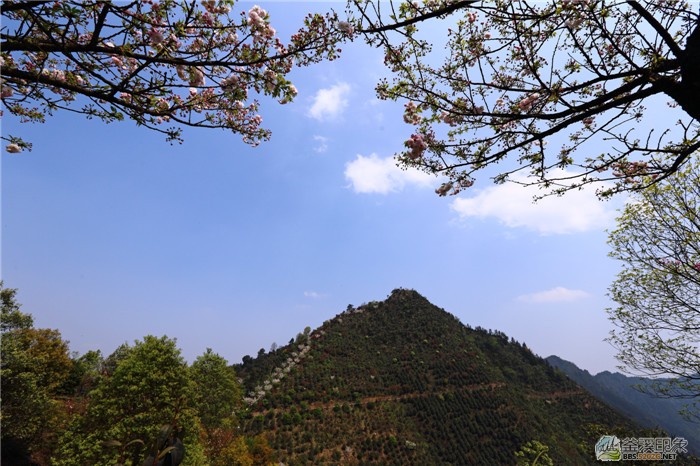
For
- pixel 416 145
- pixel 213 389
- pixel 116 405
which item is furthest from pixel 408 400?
pixel 416 145

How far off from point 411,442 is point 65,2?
4725 cm

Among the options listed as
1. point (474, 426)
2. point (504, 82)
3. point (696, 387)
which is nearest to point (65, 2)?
point (504, 82)

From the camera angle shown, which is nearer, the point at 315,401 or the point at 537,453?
the point at 537,453

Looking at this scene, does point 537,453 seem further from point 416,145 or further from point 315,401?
point 315,401

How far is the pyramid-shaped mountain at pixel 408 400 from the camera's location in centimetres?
3631

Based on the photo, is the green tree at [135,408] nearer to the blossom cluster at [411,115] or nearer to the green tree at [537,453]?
the green tree at [537,453]

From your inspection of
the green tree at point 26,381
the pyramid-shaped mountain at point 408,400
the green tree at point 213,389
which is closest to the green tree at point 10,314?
the green tree at point 26,381

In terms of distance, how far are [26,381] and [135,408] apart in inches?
315

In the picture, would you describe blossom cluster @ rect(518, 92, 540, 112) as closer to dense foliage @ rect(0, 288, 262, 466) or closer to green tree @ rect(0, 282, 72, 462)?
dense foliage @ rect(0, 288, 262, 466)

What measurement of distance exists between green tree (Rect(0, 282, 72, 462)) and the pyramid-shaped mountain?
2090 cm

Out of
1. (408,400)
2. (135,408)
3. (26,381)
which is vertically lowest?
(408,400)

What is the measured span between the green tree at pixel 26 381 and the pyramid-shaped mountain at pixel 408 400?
20.9 m

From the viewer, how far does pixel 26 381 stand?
16.1 m

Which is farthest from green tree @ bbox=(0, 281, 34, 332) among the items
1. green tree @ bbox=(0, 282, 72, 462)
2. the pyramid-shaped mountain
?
the pyramid-shaped mountain
